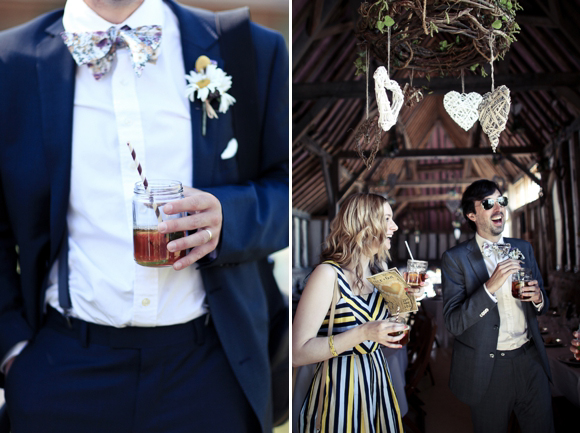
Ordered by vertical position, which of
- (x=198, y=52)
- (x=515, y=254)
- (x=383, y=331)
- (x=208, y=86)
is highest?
(x=198, y=52)

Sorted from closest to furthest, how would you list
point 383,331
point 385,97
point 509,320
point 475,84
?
point 383,331
point 385,97
point 509,320
point 475,84

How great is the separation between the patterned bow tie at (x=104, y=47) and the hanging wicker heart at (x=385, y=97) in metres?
0.88

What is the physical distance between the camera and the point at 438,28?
2.14m

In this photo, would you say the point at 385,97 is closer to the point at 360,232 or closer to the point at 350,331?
the point at 360,232

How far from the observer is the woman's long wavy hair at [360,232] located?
2.04 m

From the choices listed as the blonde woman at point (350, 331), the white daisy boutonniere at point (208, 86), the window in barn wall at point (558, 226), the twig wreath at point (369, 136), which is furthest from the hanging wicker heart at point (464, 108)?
the window in barn wall at point (558, 226)

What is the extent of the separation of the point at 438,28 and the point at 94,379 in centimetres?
190

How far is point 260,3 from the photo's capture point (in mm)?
1678

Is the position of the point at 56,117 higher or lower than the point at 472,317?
higher

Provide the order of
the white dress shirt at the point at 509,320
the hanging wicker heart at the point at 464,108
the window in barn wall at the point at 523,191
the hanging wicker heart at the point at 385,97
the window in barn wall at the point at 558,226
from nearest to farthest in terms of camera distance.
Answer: the hanging wicker heart at the point at 385,97 < the hanging wicker heart at the point at 464,108 < the white dress shirt at the point at 509,320 < the window in barn wall at the point at 558,226 < the window in barn wall at the point at 523,191

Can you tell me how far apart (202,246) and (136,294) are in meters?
0.25

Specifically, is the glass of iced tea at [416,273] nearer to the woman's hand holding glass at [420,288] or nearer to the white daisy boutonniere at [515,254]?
the woman's hand holding glass at [420,288]

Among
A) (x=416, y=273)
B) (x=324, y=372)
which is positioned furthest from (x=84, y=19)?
(x=416, y=273)

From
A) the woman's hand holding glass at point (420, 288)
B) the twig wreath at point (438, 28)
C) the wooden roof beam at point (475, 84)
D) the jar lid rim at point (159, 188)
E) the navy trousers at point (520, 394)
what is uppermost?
the wooden roof beam at point (475, 84)
